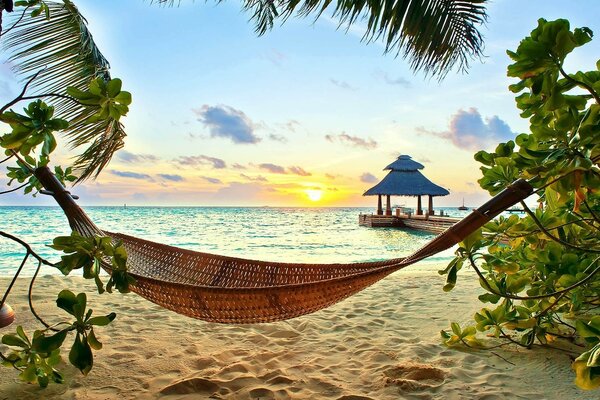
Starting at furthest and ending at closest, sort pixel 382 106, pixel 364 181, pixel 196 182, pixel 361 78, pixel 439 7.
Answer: pixel 364 181
pixel 196 182
pixel 382 106
pixel 361 78
pixel 439 7

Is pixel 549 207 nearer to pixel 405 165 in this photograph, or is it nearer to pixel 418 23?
pixel 418 23

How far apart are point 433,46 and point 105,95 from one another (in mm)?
2715

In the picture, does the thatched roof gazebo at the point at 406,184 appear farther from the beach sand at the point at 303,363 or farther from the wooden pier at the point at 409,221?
the beach sand at the point at 303,363

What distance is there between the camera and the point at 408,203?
34.7 metres

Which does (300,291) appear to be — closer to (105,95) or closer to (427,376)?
(427,376)

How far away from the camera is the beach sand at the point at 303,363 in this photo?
1259 mm

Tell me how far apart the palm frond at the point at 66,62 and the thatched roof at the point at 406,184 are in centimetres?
1090

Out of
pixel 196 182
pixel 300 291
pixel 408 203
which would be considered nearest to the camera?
pixel 300 291

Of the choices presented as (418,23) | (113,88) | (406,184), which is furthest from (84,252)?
(406,184)

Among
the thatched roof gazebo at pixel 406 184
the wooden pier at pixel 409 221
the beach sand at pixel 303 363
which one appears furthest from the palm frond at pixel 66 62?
the thatched roof gazebo at pixel 406 184

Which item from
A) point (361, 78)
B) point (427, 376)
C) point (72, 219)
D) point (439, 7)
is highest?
point (361, 78)

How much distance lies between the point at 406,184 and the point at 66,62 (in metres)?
11.6

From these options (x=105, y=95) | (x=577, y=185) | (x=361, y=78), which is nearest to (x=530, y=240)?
(x=577, y=185)

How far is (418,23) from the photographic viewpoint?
2.78 m
